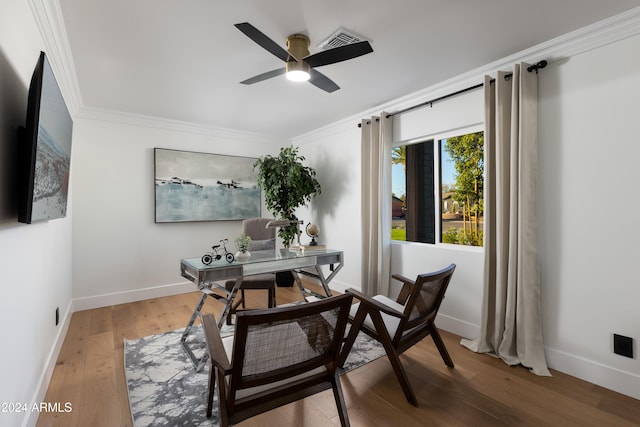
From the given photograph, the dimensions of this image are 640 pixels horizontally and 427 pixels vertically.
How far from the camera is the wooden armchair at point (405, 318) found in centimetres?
190

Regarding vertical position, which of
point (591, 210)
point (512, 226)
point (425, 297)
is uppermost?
point (591, 210)

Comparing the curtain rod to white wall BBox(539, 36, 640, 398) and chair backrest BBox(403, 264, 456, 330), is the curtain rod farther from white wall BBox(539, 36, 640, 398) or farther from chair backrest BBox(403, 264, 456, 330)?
chair backrest BBox(403, 264, 456, 330)

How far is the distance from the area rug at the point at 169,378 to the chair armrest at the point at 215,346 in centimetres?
60

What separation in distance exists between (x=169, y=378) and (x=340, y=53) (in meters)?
2.57

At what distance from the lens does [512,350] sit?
245 centimetres

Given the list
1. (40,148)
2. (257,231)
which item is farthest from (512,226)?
(40,148)

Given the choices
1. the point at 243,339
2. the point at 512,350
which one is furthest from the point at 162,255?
the point at 512,350

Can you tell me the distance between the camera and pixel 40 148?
1.35 meters

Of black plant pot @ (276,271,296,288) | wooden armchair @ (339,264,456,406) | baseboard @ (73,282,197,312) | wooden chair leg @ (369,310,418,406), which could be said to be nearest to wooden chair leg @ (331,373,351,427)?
wooden armchair @ (339,264,456,406)

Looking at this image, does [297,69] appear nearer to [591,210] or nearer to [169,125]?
[591,210]

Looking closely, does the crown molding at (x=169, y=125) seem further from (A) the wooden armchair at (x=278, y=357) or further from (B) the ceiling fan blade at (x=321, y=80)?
(A) the wooden armchair at (x=278, y=357)

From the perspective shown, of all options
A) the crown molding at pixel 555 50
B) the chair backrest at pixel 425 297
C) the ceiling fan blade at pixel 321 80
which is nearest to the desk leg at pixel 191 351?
the chair backrest at pixel 425 297

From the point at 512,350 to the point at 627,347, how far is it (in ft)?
2.25

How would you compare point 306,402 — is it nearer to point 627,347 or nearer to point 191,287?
point 627,347
